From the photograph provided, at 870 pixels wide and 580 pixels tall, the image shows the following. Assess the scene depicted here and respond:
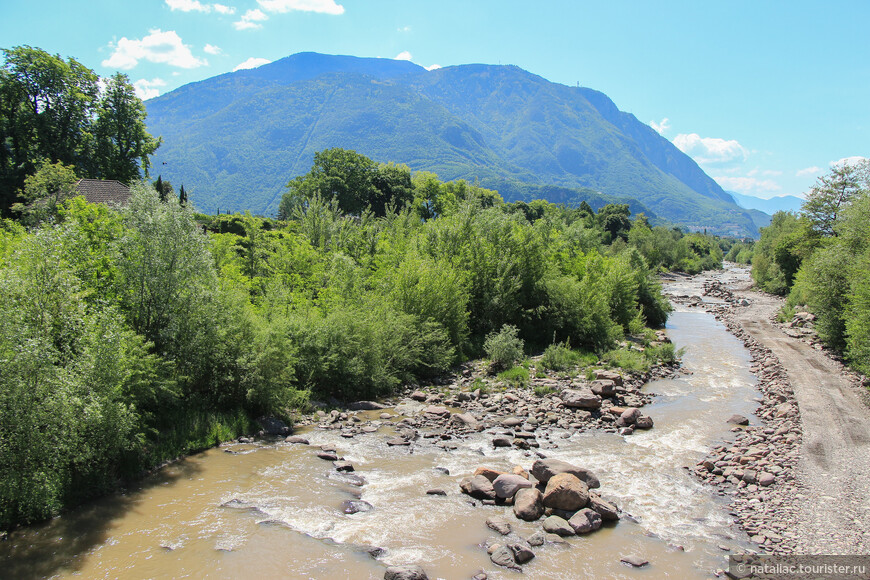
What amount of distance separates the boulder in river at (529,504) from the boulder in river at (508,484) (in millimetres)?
232

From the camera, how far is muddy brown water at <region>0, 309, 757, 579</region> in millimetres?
9656

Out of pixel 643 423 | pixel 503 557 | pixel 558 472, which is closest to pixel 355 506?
pixel 503 557

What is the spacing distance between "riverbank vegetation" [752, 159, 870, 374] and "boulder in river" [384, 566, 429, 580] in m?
24.5

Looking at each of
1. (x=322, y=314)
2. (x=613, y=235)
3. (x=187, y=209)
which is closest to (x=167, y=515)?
(x=187, y=209)

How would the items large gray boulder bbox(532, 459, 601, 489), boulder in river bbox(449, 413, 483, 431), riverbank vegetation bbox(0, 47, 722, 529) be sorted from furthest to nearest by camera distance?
1. boulder in river bbox(449, 413, 483, 431)
2. large gray boulder bbox(532, 459, 601, 489)
3. riverbank vegetation bbox(0, 47, 722, 529)

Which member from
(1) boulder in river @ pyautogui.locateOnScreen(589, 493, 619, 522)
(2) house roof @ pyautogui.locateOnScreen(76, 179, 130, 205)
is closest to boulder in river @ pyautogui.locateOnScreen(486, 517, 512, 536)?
(1) boulder in river @ pyautogui.locateOnScreen(589, 493, 619, 522)

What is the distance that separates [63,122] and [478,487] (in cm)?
5251

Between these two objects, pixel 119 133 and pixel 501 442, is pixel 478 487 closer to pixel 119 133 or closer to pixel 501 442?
pixel 501 442

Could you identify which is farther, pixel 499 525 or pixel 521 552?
pixel 499 525

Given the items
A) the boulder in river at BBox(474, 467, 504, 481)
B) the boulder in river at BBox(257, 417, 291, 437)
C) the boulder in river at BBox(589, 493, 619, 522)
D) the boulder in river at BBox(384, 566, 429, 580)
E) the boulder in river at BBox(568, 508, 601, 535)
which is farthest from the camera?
the boulder in river at BBox(257, 417, 291, 437)

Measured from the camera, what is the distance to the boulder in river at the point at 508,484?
1243 centimetres

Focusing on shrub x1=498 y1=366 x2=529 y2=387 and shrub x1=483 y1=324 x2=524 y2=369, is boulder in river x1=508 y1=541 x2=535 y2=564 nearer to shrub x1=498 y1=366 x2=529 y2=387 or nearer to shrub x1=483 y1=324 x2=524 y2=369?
shrub x1=498 y1=366 x2=529 y2=387

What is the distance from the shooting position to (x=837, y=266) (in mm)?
31828

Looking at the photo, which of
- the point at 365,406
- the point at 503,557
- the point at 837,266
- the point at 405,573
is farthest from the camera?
the point at 837,266
